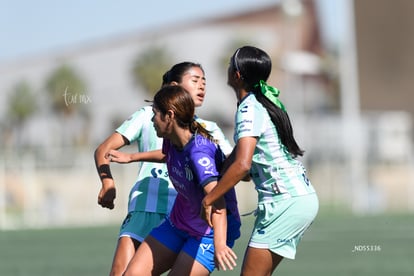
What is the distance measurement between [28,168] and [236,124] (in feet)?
74.0

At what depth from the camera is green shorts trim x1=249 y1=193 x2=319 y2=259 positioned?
6699 millimetres

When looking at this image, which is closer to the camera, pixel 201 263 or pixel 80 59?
pixel 201 263

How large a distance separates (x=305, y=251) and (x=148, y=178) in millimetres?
7664

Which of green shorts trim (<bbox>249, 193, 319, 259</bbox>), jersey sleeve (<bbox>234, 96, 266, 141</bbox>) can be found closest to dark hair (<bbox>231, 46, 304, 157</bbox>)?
jersey sleeve (<bbox>234, 96, 266, 141</bbox>)

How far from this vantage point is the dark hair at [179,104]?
679 cm

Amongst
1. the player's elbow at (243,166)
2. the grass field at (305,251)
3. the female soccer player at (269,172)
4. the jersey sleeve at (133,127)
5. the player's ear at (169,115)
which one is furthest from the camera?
the grass field at (305,251)

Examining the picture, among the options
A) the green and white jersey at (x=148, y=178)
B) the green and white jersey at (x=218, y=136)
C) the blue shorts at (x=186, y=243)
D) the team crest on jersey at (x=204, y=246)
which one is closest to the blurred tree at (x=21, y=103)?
the green and white jersey at (x=148, y=178)

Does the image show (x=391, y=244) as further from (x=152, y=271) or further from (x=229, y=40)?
(x=229, y=40)

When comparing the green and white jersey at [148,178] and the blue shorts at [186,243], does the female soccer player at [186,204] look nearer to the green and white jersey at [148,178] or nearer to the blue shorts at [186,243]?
the blue shorts at [186,243]

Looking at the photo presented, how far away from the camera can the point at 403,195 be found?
3412 centimetres

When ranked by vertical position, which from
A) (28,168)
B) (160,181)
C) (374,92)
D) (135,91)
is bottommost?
(160,181)

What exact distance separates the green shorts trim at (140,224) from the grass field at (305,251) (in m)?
4.35

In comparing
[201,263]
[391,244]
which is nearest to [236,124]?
[201,263]

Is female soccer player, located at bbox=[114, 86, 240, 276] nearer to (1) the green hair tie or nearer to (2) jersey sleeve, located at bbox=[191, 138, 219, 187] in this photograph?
(2) jersey sleeve, located at bbox=[191, 138, 219, 187]
